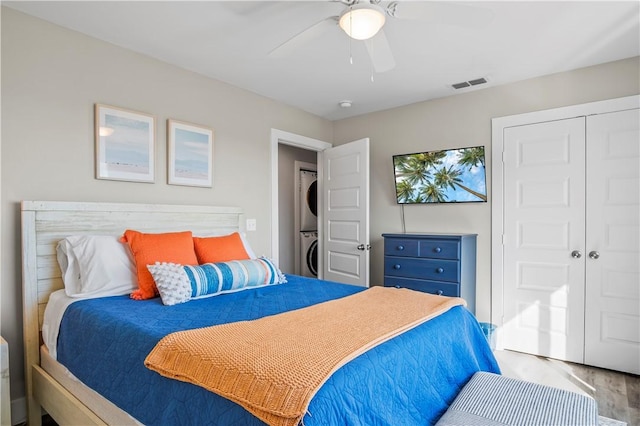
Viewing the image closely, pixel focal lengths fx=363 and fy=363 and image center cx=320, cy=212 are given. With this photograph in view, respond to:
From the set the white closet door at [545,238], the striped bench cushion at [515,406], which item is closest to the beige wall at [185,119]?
the white closet door at [545,238]

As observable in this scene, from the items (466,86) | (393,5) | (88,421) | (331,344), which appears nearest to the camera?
(331,344)

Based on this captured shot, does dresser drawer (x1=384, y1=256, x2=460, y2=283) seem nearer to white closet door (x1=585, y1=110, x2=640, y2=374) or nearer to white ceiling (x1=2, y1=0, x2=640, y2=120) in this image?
white closet door (x1=585, y1=110, x2=640, y2=374)

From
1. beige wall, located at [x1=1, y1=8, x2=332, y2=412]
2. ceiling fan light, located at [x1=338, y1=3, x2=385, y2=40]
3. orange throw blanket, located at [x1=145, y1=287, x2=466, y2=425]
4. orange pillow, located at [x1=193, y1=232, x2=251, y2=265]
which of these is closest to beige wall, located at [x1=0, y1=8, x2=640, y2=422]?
beige wall, located at [x1=1, y1=8, x2=332, y2=412]

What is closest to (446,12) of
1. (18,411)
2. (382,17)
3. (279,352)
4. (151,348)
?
(382,17)

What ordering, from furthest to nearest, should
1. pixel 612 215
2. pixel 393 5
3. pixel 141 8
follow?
pixel 612 215 < pixel 141 8 < pixel 393 5

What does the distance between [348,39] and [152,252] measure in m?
1.93

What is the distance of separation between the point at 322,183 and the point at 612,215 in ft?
9.32

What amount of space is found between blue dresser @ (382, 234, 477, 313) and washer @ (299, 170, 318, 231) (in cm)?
204

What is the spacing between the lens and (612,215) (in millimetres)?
2881

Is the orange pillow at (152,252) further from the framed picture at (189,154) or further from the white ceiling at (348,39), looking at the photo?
the white ceiling at (348,39)

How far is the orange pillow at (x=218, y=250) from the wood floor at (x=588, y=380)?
7.47ft

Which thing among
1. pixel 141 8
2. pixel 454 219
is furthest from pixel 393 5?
pixel 454 219

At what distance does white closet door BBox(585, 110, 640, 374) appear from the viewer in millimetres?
2799

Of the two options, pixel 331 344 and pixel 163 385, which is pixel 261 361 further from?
pixel 163 385
